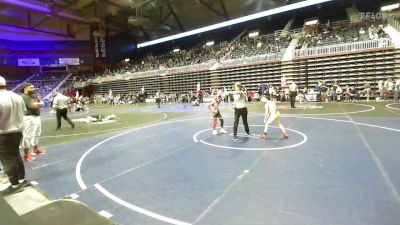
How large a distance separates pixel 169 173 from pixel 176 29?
43179mm

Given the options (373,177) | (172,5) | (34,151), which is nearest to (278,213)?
(373,177)

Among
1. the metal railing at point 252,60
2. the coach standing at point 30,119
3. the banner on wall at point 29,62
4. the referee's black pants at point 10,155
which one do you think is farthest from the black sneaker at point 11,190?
the banner on wall at point 29,62

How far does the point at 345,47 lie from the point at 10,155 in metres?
A: 24.5

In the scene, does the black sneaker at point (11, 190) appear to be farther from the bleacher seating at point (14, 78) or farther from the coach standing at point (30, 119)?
the bleacher seating at point (14, 78)

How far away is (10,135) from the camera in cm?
464

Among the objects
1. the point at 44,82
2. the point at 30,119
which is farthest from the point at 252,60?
the point at 44,82

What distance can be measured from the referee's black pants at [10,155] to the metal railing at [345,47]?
79.6 ft

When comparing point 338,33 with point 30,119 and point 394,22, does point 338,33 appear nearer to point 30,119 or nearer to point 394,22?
point 394,22

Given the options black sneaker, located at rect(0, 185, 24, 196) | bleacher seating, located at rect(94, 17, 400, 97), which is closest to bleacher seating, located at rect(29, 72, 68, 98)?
bleacher seating, located at rect(94, 17, 400, 97)

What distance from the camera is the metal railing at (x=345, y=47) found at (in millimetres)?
21292

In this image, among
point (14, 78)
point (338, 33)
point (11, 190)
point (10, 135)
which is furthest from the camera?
point (14, 78)

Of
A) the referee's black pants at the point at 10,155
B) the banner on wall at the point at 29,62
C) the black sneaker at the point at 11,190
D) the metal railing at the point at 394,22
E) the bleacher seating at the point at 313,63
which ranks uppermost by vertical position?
the banner on wall at the point at 29,62

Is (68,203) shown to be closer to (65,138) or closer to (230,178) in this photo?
(230,178)

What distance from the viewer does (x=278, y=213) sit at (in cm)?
387
